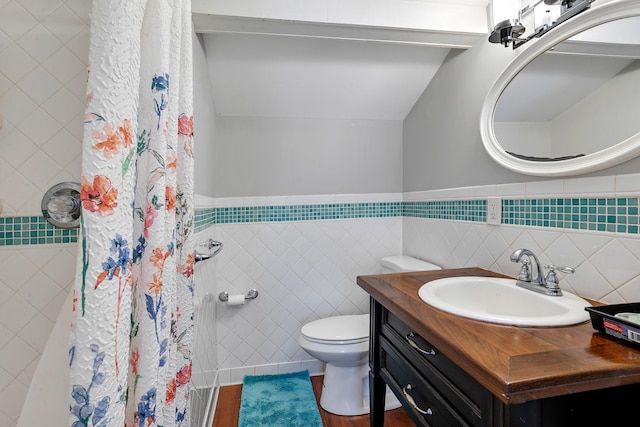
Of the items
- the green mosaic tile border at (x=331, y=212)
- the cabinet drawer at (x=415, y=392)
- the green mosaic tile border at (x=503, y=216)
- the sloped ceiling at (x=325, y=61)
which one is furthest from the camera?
the green mosaic tile border at (x=331, y=212)

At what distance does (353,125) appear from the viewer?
2.14m

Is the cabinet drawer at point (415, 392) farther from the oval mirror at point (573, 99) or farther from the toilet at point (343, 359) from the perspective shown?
the oval mirror at point (573, 99)

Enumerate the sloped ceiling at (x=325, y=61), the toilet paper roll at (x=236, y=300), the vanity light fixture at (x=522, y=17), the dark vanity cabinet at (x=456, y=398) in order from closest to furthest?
the dark vanity cabinet at (x=456, y=398) → the vanity light fixture at (x=522, y=17) → the sloped ceiling at (x=325, y=61) → the toilet paper roll at (x=236, y=300)

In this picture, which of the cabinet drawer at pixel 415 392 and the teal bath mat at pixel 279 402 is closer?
the cabinet drawer at pixel 415 392

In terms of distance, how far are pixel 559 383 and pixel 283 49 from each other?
173cm

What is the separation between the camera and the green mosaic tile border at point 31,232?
0.90m

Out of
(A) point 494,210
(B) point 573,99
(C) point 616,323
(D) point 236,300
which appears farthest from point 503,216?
(D) point 236,300

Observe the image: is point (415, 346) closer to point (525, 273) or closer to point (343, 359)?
point (525, 273)

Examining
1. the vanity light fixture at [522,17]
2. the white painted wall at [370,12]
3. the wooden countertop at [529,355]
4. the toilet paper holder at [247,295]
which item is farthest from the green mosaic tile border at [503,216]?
the white painted wall at [370,12]

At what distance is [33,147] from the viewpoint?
2.94ft

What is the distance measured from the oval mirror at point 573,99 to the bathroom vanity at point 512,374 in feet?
1.81

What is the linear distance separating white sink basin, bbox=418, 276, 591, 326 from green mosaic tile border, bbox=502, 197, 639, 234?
238 millimetres

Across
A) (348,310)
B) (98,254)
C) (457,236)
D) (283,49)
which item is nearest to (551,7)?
(457,236)

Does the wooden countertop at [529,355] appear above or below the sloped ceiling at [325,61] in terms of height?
below
